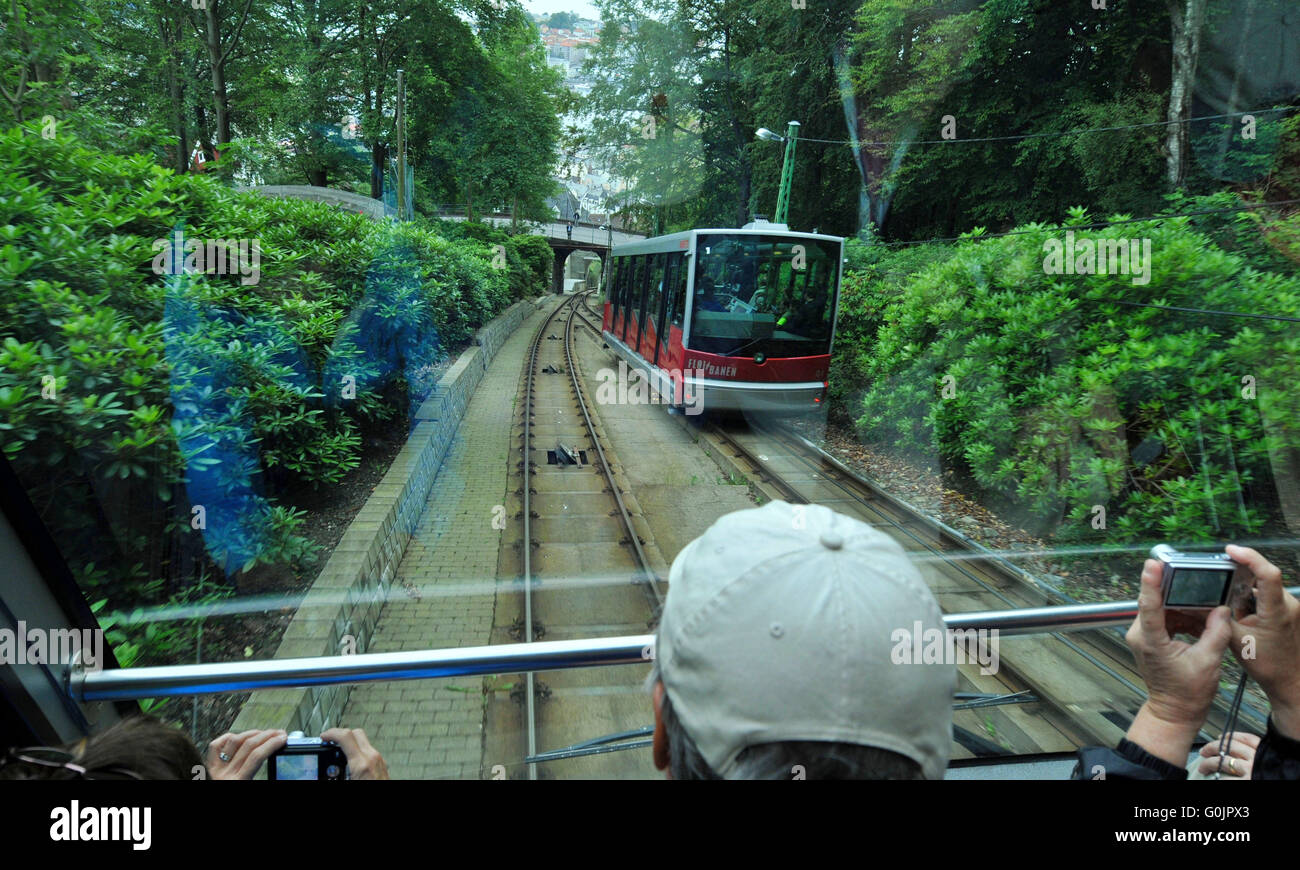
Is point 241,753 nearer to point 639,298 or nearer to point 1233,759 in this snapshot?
point 1233,759

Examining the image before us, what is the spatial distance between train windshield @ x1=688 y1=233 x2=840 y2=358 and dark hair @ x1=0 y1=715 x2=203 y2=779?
8.93m

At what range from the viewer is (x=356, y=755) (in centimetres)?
138

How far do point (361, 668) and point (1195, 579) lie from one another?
64.1 inches

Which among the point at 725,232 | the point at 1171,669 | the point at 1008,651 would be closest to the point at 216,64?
the point at 725,232

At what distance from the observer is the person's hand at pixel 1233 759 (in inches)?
60.0

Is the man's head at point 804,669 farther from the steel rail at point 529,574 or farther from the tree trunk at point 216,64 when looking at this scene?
the tree trunk at point 216,64

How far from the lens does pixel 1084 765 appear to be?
134 centimetres

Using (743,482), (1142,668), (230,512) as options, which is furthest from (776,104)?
(1142,668)

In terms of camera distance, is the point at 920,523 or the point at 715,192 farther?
the point at 715,192
